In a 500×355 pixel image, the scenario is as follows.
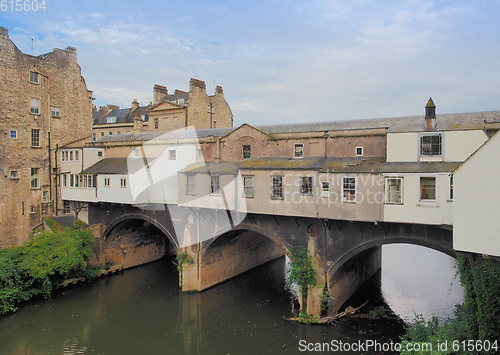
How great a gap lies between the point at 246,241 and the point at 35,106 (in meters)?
21.9

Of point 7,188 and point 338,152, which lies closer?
point 338,152

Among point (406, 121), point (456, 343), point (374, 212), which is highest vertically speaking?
point (406, 121)

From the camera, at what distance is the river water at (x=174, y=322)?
20.4 metres

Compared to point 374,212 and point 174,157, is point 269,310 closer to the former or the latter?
point 374,212

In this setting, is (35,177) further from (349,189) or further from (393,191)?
(393,191)

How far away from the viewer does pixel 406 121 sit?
779 inches

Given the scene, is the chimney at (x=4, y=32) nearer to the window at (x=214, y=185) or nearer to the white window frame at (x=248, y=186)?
the window at (x=214, y=185)

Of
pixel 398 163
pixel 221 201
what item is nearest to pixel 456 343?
pixel 398 163

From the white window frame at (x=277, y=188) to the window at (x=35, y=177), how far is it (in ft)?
74.3

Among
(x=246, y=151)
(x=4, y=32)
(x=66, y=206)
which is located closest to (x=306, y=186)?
(x=246, y=151)

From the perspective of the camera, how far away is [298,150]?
2294 centimetres

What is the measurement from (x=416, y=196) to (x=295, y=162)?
7.13m

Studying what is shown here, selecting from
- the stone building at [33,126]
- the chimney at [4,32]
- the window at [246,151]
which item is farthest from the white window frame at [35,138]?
the window at [246,151]

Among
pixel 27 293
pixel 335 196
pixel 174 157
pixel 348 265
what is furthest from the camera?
pixel 174 157
